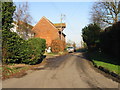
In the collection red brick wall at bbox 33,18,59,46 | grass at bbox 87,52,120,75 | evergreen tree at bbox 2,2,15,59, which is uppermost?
red brick wall at bbox 33,18,59,46

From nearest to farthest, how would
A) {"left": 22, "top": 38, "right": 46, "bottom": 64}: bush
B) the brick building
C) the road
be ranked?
the road < {"left": 22, "top": 38, "right": 46, "bottom": 64}: bush < the brick building

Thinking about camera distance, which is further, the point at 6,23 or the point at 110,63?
the point at 110,63

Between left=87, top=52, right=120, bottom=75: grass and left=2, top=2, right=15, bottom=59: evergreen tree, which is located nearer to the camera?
left=87, top=52, right=120, bottom=75: grass

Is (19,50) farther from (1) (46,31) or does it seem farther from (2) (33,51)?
(1) (46,31)

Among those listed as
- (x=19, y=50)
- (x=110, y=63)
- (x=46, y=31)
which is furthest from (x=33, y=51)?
(x=46, y=31)

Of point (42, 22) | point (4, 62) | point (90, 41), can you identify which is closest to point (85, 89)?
point (4, 62)

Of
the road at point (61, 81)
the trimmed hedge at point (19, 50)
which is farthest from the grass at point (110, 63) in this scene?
the trimmed hedge at point (19, 50)

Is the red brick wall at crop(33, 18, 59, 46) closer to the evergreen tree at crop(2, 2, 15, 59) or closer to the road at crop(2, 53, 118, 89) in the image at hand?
the evergreen tree at crop(2, 2, 15, 59)

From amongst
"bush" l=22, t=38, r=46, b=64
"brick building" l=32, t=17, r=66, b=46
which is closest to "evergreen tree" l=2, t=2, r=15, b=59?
"bush" l=22, t=38, r=46, b=64

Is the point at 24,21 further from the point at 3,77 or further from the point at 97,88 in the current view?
the point at 97,88

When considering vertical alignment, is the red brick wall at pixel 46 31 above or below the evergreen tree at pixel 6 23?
above

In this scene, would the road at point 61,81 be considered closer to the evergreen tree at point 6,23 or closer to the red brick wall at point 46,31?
the evergreen tree at point 6,23

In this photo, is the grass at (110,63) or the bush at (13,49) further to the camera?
the bush at (13,49)

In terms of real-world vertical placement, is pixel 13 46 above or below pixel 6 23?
below
